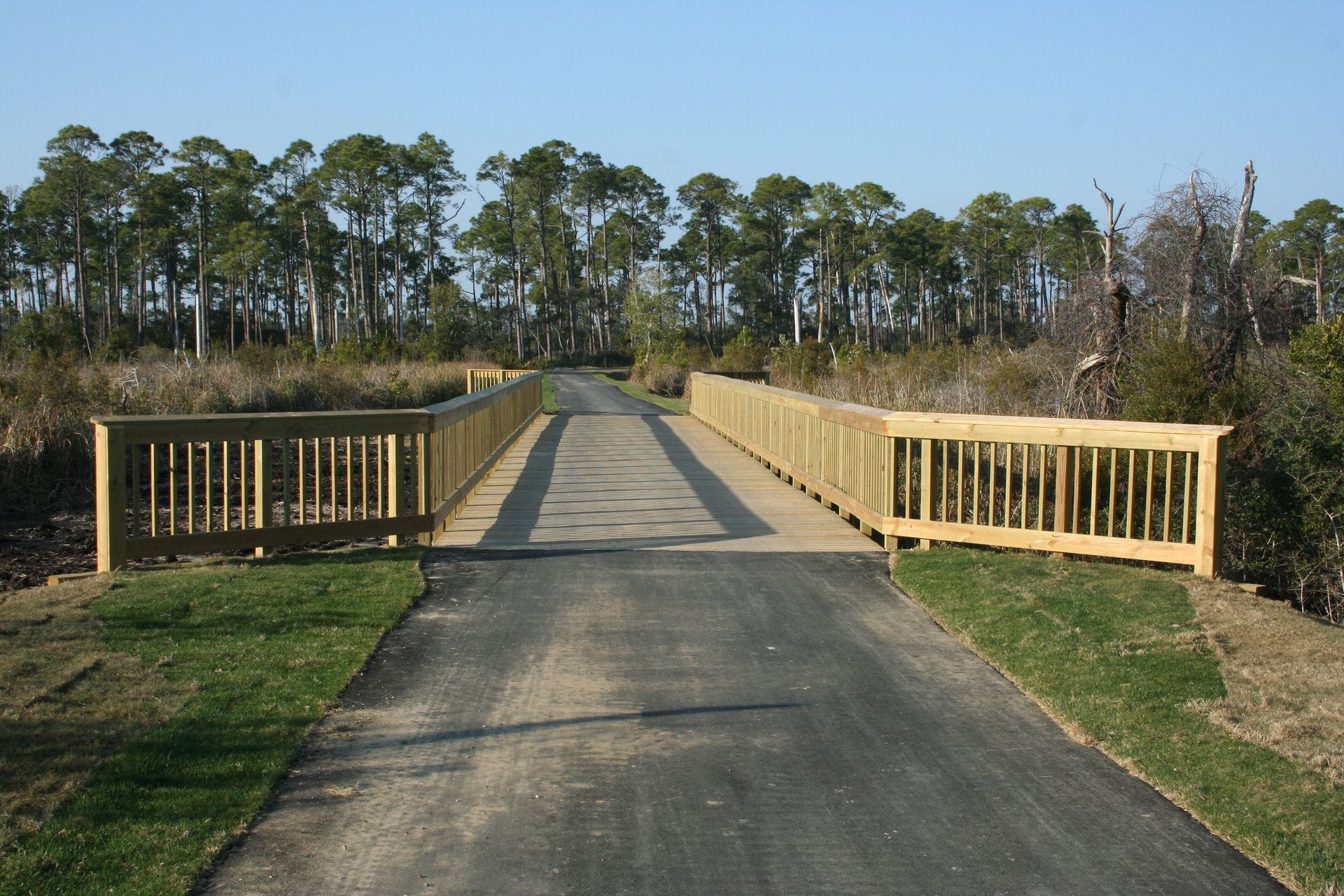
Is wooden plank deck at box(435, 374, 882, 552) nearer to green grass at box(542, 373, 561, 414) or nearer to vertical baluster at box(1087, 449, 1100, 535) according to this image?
vertical baluster at box(1087, 449, 1100, 535)

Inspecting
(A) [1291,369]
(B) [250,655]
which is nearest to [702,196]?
(A) [1291,369]

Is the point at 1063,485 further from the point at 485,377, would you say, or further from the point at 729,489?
the point at 485,377

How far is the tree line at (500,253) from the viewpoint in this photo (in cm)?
6788

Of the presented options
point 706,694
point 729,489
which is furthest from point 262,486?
point 729,489

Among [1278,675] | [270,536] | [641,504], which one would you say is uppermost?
[270,536]

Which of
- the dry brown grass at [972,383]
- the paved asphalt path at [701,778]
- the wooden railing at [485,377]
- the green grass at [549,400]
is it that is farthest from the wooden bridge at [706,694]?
the wooden railing at [485,377]

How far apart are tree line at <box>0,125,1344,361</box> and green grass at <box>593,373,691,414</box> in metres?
9.25

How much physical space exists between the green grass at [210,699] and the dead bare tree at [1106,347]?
10490mm

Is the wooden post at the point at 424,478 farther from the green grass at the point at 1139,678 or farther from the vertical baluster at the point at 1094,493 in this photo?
the vertical baluster at the point at 1094,493

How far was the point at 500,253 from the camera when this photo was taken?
88750mm

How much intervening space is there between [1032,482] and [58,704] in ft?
28.5

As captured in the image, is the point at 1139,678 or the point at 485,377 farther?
the point at 485,377

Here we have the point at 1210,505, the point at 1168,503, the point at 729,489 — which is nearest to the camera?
the point at 1210,505

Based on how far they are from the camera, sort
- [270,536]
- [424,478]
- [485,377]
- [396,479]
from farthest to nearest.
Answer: [485,377] → [424,478] → [396,479] → [270,536]
